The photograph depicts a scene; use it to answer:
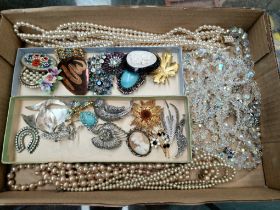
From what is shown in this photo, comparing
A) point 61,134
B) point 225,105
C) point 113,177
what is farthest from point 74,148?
point 225,105

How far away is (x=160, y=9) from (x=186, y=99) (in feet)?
1.15

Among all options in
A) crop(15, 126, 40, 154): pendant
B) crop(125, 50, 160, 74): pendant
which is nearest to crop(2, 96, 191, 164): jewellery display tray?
crop(15, 126, 40, 154): pendant

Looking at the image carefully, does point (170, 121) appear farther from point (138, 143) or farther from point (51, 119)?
point (51, 119)

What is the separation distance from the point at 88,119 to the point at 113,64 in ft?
0.77

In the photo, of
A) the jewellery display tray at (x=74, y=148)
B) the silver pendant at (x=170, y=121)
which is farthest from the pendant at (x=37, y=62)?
the silver pendant at (x=170, y=121)

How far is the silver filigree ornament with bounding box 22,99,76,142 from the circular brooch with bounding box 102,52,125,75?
216 mm

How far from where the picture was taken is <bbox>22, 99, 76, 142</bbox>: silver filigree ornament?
1113 mm

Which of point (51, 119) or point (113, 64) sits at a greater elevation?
point (113, 64)

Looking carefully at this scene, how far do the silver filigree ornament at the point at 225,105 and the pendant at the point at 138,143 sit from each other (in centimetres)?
18

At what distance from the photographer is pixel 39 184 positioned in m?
1.07

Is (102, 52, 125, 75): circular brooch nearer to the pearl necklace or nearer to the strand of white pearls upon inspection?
the strand of white pearls

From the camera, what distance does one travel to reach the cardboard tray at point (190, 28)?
97 centimetres

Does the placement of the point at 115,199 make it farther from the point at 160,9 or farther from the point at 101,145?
the point at 160,9

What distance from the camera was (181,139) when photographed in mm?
1104
